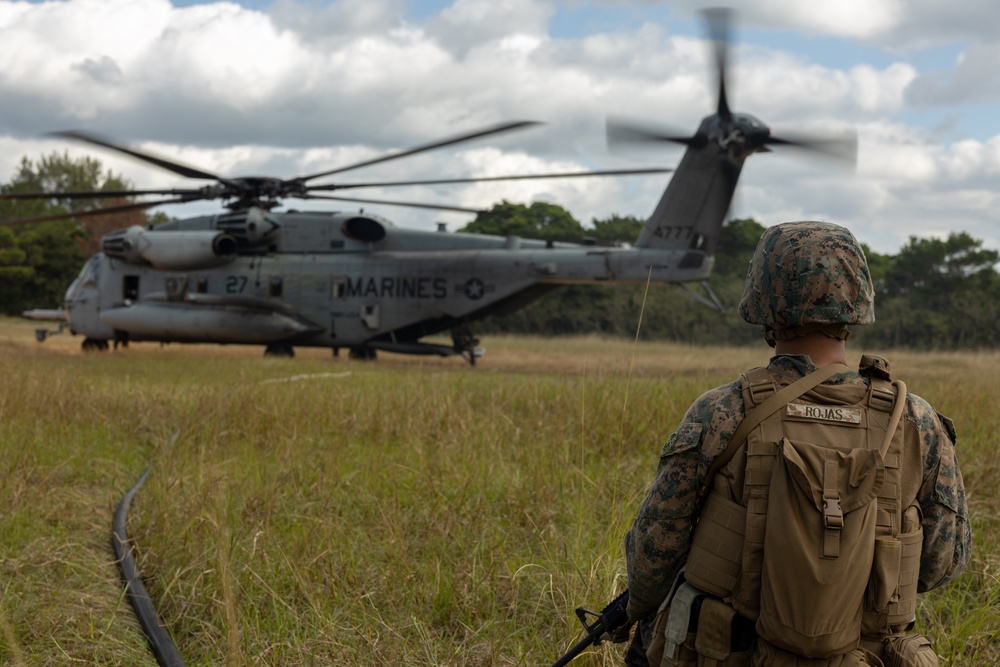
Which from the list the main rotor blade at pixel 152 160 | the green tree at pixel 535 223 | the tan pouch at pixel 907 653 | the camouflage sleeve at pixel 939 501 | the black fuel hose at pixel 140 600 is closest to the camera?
the tan pouch at pixel 907 653

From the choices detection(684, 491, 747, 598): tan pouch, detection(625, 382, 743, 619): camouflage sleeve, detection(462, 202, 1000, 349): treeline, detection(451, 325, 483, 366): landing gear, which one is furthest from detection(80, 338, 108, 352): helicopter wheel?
detection(684, 491, 747, 598): tan pouch

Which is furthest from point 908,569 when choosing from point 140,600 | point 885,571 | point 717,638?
point 140,600

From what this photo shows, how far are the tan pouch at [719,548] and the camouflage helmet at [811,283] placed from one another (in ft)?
1.42

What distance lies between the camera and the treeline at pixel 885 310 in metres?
31.2

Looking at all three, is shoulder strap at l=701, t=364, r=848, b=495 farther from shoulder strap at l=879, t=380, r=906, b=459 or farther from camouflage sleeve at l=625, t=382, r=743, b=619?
shoulder strap at l=879, t=380, r=906, b=459

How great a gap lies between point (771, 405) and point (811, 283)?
30 cm

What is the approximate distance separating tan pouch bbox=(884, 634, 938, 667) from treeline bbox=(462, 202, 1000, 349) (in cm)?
2929

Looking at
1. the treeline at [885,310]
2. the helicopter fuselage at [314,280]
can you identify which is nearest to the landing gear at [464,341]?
the helicopter fuselage at [314,280]

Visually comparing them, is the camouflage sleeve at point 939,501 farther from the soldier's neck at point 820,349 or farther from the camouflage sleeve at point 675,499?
the camouflage sleeve at point 675,499

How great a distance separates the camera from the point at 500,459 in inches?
230

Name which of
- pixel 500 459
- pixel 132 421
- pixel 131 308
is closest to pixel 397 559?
pixel 500 459

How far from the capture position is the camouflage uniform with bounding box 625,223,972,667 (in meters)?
2.14

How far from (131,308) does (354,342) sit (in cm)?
445

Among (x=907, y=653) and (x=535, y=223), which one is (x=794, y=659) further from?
(x=535, y=223)
